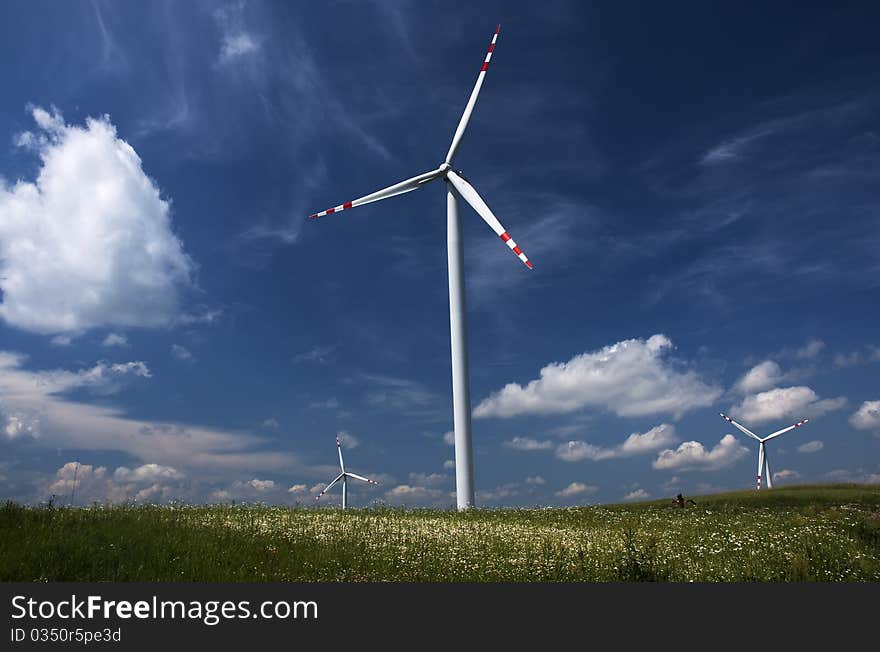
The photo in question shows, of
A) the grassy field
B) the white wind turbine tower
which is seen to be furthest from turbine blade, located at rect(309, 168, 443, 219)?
the grassy field

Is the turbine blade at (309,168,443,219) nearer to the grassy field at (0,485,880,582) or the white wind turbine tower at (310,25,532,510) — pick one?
the white wind turbine tower at (310,25,532,510)

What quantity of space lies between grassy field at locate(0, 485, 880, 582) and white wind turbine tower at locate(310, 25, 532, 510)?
34.3 feet

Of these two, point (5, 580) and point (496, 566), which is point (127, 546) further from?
point (496, 566)

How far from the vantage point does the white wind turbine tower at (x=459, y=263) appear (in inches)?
1513

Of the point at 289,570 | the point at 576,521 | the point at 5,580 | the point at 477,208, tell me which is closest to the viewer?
the point at 5,580

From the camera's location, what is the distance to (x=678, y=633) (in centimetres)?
1127

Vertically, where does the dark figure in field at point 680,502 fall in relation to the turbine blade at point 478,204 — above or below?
below

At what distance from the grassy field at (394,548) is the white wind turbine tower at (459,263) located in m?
10.5

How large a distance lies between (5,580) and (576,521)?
2219cm

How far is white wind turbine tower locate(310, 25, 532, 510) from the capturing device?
126 feet

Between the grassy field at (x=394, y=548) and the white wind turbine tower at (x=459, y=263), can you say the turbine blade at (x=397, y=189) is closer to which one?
the white wind turbine tower at (x=459, y=263)

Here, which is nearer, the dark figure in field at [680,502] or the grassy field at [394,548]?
the grassy field at [394,548]

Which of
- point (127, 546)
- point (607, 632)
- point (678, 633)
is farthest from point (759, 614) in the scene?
point (127, 546)

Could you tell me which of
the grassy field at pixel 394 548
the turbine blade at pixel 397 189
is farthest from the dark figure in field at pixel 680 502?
the turbine blade at pixel 397 189
